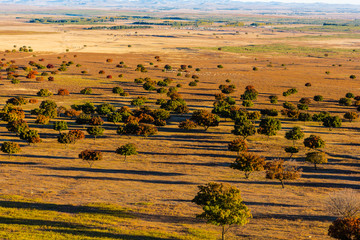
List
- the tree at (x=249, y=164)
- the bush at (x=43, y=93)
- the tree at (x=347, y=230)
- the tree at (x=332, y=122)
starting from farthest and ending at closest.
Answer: the bush at (x=43, y=93)
the tree at (x=332, y=122)
the tree at (x=249, y=164)
the tree at (x=347, y=230)

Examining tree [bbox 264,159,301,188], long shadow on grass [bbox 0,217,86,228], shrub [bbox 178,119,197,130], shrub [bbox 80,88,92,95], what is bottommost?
long shadow on grass [bbox 0,217,86,228]

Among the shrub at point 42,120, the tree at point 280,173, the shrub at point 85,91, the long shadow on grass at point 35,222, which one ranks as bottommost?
the long shadow on grass at point 35,222

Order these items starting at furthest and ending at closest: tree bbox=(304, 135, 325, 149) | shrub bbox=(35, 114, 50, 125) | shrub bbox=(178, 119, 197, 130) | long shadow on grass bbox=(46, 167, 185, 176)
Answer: shrub bbox=(178, 119, 197, 130) → shrub bbox=(35, 114, 50, 125) → tree bbox=(304, 135, 325, 149) → long shadow on grass bbox=(46, 167, 185, 176)

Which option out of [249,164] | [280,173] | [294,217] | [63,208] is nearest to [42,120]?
[63,208]

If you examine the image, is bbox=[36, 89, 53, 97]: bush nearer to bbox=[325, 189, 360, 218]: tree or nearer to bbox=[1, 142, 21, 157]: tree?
bbox=[1, 142, 21, 157]: tree

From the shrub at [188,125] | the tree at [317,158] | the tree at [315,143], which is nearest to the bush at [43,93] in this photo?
the shrub at [188,125]

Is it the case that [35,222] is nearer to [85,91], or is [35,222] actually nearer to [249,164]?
[249,164]

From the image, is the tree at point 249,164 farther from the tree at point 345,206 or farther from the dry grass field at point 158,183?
the tree at point 345,206

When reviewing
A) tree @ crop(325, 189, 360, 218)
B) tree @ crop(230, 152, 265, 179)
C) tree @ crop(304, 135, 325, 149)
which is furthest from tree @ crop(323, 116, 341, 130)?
tree @ crop(325, 189, 360, 218)

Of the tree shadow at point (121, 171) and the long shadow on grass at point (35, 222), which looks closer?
the long shadow on grass at point (35, 222)
